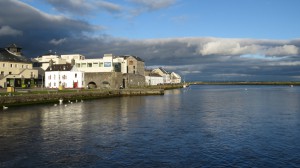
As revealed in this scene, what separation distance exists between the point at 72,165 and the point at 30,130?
1454 cm

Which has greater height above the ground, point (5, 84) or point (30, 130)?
point (5, 84)

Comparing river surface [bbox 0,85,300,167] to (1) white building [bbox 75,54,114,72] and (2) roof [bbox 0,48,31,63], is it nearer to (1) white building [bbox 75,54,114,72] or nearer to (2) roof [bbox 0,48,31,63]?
(2) roof [bbox 0,48,31,63]

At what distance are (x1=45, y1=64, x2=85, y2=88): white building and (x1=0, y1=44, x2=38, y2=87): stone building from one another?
5470 mm

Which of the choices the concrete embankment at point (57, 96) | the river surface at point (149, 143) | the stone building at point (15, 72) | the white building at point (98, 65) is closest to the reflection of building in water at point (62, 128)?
the river surface at point (149, 143)

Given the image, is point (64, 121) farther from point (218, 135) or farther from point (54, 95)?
point (54, 95)

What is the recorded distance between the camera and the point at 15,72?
100 meters

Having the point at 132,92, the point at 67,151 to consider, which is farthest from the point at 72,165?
the point at 132,92

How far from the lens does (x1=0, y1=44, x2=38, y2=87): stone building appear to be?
9278cm

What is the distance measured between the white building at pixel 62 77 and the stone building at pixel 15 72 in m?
5.47

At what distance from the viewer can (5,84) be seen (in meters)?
90.9

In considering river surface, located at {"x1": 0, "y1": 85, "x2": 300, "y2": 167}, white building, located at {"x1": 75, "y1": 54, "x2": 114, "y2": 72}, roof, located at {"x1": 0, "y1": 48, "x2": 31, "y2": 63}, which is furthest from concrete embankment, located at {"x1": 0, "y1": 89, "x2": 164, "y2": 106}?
roof, located at {"x1": 0, "y1": 48, "x2": 31, "y2": 63}

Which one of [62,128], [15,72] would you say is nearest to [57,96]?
[15,72]

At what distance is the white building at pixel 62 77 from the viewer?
107688mm

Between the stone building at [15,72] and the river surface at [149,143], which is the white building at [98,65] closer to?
the stone building at [15,72]
